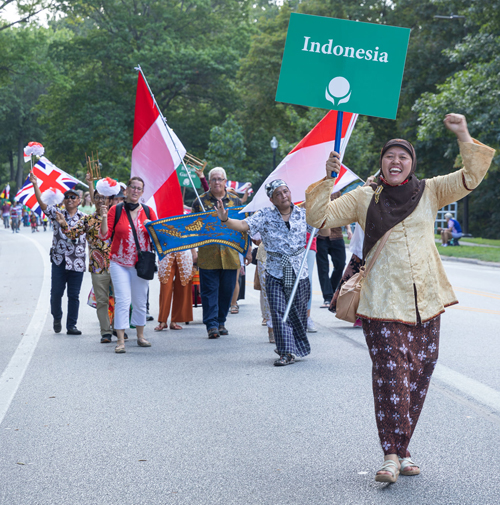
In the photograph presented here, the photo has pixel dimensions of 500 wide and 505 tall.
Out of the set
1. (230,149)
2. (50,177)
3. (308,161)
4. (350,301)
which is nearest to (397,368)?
(350,301)

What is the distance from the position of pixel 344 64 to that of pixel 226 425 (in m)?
2.78

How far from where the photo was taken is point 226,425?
5297 millimetres

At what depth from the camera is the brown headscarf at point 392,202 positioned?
426cm

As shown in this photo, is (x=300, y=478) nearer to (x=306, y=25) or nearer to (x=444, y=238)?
(x=306, y=25)

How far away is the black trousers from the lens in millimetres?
11656

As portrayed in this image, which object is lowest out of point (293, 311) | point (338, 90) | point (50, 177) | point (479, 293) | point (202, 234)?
point (479, 293)

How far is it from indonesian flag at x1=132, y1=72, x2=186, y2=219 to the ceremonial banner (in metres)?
0.86

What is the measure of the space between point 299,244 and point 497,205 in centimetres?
3432

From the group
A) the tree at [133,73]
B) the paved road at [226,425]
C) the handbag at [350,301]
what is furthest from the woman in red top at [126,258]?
the tree at [133,73]

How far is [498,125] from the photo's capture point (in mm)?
23812

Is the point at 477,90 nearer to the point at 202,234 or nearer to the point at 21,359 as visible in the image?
the point at 202,234

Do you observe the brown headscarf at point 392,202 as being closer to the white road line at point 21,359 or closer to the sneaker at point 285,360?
the white road line at point 21,359

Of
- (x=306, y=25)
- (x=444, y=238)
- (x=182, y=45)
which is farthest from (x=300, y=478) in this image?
(x=182, y=45)

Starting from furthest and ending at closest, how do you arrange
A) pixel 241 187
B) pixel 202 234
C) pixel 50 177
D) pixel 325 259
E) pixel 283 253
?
pixel 241 187
pixel 50 177
pixel 325 259
pixel 202 234
pixel 283 253
